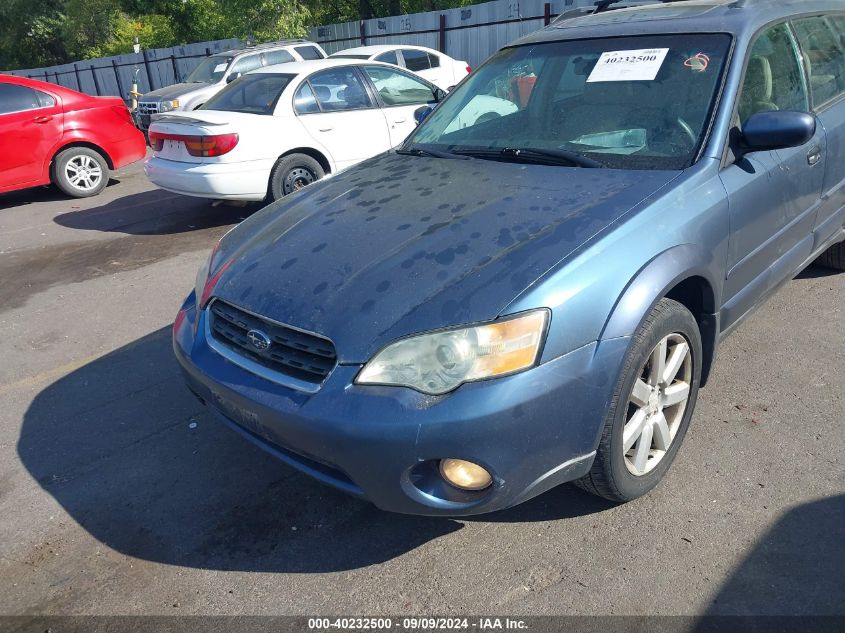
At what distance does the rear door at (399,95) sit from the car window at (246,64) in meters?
6.05

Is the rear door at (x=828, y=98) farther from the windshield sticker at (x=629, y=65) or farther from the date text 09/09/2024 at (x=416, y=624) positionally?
the date text 09/09/2024 at (x=416, y=624)

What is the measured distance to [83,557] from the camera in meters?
2.73

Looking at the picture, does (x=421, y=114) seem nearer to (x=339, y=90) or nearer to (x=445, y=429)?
(x=445, y=429)

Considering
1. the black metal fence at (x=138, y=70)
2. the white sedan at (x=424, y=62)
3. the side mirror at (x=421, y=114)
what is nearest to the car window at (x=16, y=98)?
the white sedan at (x=424, y=62)

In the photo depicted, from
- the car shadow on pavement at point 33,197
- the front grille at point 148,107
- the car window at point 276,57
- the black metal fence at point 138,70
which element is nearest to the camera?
the car shadow on pavement at point 33,197

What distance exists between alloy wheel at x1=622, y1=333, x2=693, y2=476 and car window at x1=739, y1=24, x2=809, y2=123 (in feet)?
3.86

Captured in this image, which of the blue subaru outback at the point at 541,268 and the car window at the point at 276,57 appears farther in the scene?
the car window at the point at 276,57

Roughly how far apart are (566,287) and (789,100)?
210 cm

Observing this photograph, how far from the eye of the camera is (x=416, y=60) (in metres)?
13.1

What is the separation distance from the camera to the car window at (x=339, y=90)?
296 inches

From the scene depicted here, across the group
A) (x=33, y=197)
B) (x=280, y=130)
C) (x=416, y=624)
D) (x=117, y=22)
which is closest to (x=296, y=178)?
(x=280, y=130)

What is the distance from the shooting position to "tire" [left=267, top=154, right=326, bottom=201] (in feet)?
23.4

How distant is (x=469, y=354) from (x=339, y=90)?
20.0 feet

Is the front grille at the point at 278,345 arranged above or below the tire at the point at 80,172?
Answer: above
